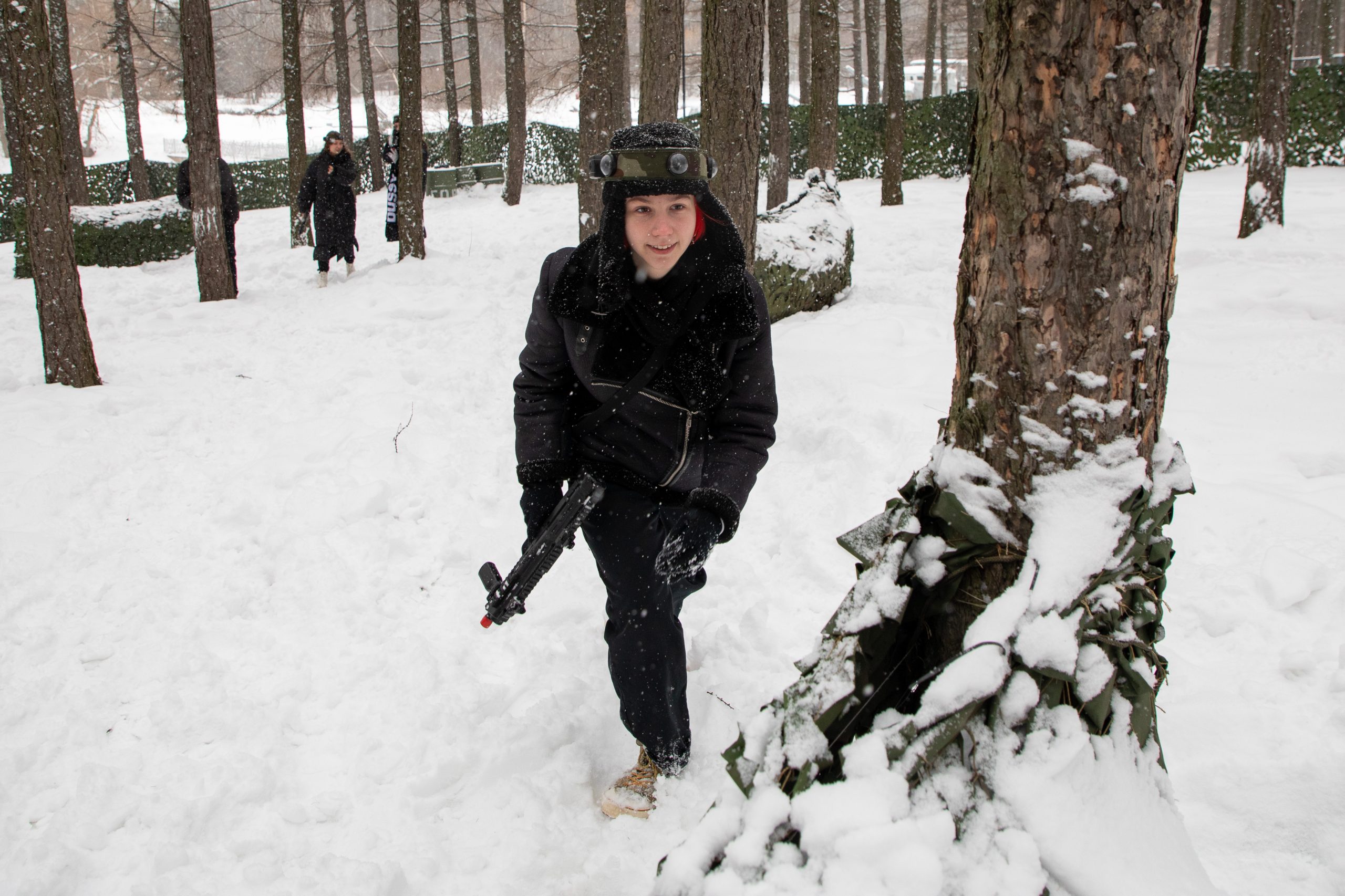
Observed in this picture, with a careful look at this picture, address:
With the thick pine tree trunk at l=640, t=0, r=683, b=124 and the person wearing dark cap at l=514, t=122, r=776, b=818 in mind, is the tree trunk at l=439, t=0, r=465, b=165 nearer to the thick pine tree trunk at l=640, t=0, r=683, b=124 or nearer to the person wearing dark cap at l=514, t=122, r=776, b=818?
the thick pine tree trunk at l=640, t=0, r=683, b=124

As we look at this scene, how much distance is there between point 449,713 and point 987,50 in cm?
266

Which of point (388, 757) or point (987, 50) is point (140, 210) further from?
point (987, 50)

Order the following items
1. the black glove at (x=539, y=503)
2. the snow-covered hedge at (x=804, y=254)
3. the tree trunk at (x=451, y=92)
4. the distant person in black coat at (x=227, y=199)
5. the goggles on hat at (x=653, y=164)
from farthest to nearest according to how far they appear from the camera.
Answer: the tree trunk at (x=451, y=92), the distant person in black coat at (x=227, y=199), the snow-covered hedge at (x=804, y=254), the black glove at (x=539, y=503), the goggles on hat at (x=653, y=164)

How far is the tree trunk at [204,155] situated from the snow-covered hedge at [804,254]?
250 inches

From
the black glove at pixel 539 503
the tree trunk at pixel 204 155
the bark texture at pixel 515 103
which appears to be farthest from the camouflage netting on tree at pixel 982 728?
the bark texture at pixel 515 103

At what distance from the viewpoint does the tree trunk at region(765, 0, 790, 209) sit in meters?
12.5

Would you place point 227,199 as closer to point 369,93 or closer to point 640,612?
point 640,612

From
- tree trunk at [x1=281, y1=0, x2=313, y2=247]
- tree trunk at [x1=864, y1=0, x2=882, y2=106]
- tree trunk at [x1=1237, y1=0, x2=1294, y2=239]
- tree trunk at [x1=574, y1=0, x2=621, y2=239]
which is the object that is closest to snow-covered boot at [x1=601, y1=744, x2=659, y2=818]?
tree trunk at [x1=574, y1=0, x2=621, y2=239]

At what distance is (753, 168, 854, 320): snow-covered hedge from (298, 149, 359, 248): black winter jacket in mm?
5401

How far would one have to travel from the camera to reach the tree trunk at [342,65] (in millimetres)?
18469

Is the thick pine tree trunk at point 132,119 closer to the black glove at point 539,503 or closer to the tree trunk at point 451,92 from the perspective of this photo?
the tree trunk at point 451,92

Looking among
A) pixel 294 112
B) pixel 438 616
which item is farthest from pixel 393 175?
pixel 438 616

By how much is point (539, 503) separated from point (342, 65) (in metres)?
20.6

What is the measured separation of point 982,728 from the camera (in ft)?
5.39
